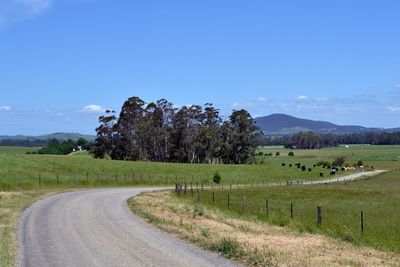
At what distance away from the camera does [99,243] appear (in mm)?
17719

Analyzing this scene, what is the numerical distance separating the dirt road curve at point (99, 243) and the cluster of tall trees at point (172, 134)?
323 feet

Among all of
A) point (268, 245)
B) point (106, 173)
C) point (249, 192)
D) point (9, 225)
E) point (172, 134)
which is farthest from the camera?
point (172, 134)

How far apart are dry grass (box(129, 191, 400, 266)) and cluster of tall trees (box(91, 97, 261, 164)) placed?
10261cm

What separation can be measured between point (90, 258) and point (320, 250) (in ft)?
20.0

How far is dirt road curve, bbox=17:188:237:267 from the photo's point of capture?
14.3 m

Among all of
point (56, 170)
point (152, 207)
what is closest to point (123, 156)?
point (56, 170)

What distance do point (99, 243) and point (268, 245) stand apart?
5.31m

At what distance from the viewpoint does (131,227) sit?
72.3 feet

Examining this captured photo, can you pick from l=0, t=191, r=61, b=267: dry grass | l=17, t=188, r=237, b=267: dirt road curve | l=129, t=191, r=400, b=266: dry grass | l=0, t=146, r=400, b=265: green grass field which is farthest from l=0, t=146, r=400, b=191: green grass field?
l=129, t=191, r=400, b=266: dry grass

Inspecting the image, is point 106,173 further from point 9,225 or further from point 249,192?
point 9,225

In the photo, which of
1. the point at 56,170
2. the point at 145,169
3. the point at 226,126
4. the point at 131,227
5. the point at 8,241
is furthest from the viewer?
the point at 226,126

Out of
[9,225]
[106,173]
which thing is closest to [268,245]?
[9,225]

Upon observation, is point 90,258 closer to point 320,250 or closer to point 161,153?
point 320,250

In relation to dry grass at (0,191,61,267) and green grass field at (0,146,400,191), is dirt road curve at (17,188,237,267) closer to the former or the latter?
dry grass at (0,191,61,267)
